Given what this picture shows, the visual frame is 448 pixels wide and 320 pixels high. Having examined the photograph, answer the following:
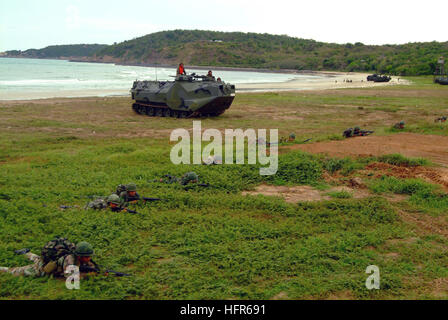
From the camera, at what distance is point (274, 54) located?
132m

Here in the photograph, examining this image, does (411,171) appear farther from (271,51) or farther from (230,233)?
(271,51)

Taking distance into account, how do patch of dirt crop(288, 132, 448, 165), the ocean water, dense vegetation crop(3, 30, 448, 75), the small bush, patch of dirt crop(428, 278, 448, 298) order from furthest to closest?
dense vegetation crop(3, 30, 448, 75), the ocean water, patch of dirt crop(288, 132, 448, 165), the small bush, patch of dirt crop(428, 278, 448, 298)

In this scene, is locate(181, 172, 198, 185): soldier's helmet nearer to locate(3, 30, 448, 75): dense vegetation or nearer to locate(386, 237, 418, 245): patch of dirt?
locate(386, 237, 418, 245): patch of dirt

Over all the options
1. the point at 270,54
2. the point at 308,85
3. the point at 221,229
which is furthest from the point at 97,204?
the point at 270,54

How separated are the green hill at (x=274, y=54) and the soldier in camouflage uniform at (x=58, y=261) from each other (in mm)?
75982

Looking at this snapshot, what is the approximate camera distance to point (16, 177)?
10.1 m

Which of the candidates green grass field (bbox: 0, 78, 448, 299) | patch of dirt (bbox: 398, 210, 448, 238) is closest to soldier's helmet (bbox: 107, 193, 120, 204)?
green grass field (bbox: 0, 78, 448, 299)

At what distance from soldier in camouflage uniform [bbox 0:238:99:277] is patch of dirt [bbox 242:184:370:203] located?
448cm

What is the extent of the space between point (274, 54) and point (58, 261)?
5179 inches

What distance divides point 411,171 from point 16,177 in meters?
9.71

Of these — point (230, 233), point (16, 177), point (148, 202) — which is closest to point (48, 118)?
point (16, 177)

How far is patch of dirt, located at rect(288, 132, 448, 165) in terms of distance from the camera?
41.6 feet

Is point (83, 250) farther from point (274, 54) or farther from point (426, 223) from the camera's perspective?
point (274, 54)
